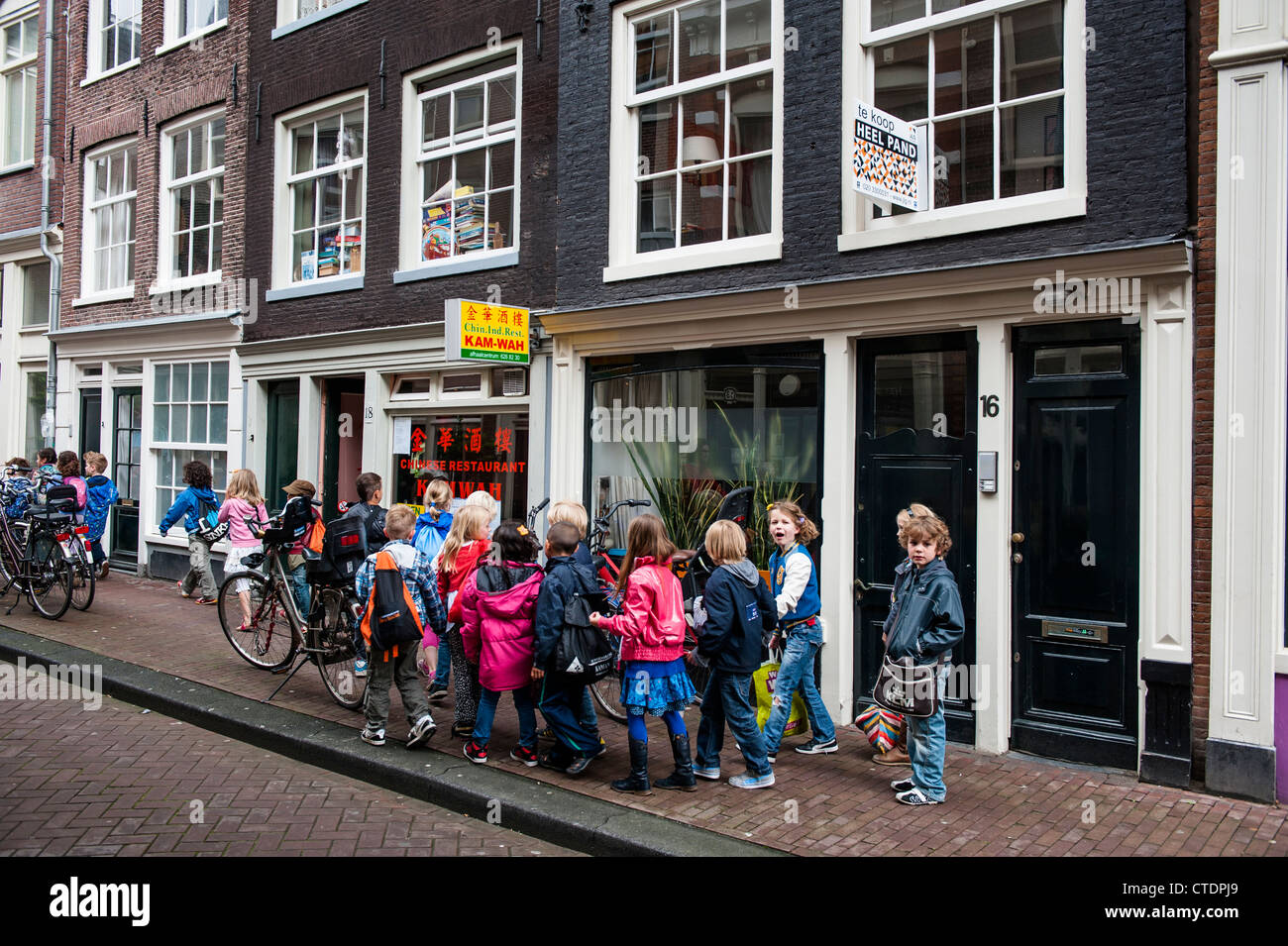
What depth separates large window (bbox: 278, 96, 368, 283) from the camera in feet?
39.6

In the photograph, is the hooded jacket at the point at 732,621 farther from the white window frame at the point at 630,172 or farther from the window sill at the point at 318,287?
the window sill at the point at 318,287

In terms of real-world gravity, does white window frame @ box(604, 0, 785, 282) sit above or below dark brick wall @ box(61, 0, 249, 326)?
below

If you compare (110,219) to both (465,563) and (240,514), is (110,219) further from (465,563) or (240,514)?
(465,563)

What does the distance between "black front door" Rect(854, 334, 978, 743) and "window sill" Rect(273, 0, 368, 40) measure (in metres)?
8.34

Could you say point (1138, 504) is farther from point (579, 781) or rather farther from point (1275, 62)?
point (579, 781)

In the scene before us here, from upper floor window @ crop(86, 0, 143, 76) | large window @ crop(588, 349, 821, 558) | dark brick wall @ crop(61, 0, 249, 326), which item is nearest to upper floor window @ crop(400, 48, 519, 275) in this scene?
large window @ crop(588, 349, 821, 558)

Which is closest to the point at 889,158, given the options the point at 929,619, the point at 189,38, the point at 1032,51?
the point at 1032,51

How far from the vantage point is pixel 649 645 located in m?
5.48

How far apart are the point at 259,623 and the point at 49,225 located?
39.3 feet

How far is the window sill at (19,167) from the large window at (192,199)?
4277mm

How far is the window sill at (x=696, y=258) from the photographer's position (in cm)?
793

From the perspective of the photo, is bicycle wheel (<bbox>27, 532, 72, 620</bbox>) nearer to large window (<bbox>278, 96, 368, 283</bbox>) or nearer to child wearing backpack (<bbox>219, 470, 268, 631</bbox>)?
child wearing backpack (<bbox>219, 470, 268, 631</bbox>)
